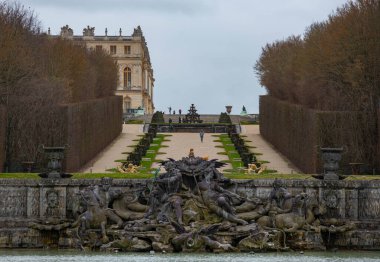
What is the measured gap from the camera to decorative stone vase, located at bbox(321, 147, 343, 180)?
139 ft

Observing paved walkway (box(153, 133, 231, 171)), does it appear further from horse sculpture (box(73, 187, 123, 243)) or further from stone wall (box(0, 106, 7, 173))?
horse sculpture (box(73, 187, 123, 243))

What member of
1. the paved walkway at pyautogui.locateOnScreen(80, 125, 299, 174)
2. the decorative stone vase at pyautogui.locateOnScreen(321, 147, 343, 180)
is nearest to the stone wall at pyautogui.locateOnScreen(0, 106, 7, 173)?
the paved walkway at pyautogui.locateOnScreen(80, 125, 299, 174)

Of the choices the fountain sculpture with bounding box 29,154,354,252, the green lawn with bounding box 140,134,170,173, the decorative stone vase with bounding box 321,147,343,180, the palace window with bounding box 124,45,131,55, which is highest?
the palace window with bounding box 124,45,131,55

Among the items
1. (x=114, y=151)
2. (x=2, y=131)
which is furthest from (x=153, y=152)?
(x=2, y=131)

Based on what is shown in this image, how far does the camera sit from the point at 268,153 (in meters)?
70.1

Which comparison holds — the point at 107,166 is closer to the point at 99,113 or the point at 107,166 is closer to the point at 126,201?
the point at 99,113

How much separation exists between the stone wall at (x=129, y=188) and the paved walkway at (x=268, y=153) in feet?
50.6

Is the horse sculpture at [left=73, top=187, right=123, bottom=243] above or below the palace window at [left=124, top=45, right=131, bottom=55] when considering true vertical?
below

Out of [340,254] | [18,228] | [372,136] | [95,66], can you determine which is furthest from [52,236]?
[95,66]

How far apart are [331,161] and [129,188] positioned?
21.5ft

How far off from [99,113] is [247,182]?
101 ft

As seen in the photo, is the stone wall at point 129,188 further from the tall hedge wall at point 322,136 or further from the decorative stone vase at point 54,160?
the tall hedge wall at point 322,136

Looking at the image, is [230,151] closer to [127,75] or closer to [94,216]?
[94,216]

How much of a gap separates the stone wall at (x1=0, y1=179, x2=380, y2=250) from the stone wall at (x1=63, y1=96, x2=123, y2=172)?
45.7ft
